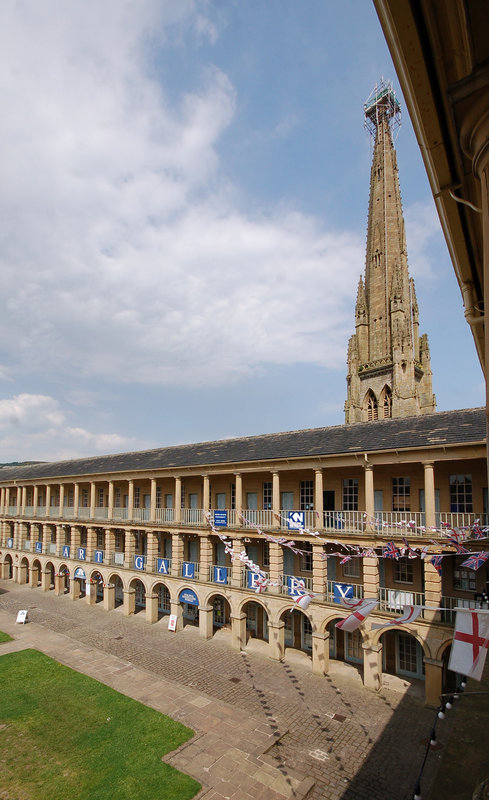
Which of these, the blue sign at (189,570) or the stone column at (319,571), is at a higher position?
the stone column at (319,571)

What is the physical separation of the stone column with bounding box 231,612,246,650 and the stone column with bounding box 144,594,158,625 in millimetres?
7272

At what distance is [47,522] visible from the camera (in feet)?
132

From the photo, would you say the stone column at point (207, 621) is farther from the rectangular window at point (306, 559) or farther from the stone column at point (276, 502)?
the stone column at point (276, 502)

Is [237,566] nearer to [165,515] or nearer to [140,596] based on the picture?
[165,515]

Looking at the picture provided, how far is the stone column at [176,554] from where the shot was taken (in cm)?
2831

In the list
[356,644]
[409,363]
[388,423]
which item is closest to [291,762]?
[356,644]

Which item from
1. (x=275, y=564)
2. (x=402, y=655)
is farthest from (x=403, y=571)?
(x=275, y=564)

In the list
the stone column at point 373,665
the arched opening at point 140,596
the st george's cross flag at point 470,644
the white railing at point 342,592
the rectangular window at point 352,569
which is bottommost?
→ the arched opening at point 140,596

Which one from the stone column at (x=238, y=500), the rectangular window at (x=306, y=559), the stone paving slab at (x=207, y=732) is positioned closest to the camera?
the stone paving slab at (x=207, y=732)

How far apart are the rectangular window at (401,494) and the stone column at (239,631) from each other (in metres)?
10.6

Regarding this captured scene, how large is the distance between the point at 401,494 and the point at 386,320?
109ft

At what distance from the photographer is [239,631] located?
24.7 meters

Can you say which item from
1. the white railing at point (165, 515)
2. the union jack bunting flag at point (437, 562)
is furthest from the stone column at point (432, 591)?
the white railing at point (165, 515)

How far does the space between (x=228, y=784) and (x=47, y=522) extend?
1266 inches
